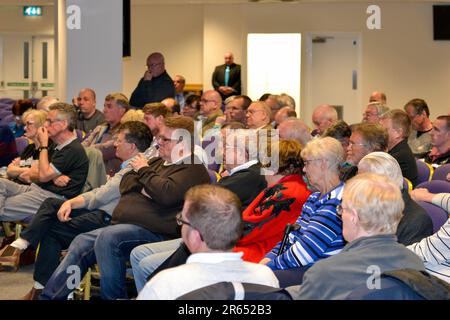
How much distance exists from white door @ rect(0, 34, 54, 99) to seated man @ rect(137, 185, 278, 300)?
1450 cm

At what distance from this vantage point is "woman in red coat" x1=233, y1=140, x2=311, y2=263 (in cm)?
387

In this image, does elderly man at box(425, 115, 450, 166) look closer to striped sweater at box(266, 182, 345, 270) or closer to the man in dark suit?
striped sweater at box(266, 182, 345, 270)

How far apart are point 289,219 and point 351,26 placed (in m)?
10.4

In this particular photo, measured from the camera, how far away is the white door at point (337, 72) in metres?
13.9

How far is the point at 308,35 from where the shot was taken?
13.7m

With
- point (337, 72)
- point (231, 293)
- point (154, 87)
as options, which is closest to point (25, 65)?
point (337, 72)

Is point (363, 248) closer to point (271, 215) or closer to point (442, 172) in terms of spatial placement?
point (271, 215)

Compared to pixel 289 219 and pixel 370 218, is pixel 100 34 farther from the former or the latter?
pixel 370 218

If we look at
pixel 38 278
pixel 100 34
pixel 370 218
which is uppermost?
pixel 100 34

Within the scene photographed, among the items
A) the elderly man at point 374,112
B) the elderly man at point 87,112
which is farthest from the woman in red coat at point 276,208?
the elderly man at point 87,112

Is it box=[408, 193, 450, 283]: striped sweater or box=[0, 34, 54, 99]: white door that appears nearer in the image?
box=[408, 193, 450, 283]: striped sweater

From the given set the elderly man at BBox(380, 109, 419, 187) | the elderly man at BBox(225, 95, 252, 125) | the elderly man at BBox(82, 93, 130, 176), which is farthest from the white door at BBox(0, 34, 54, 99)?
the elderly man at BBox(380, 109, 419, 187)
